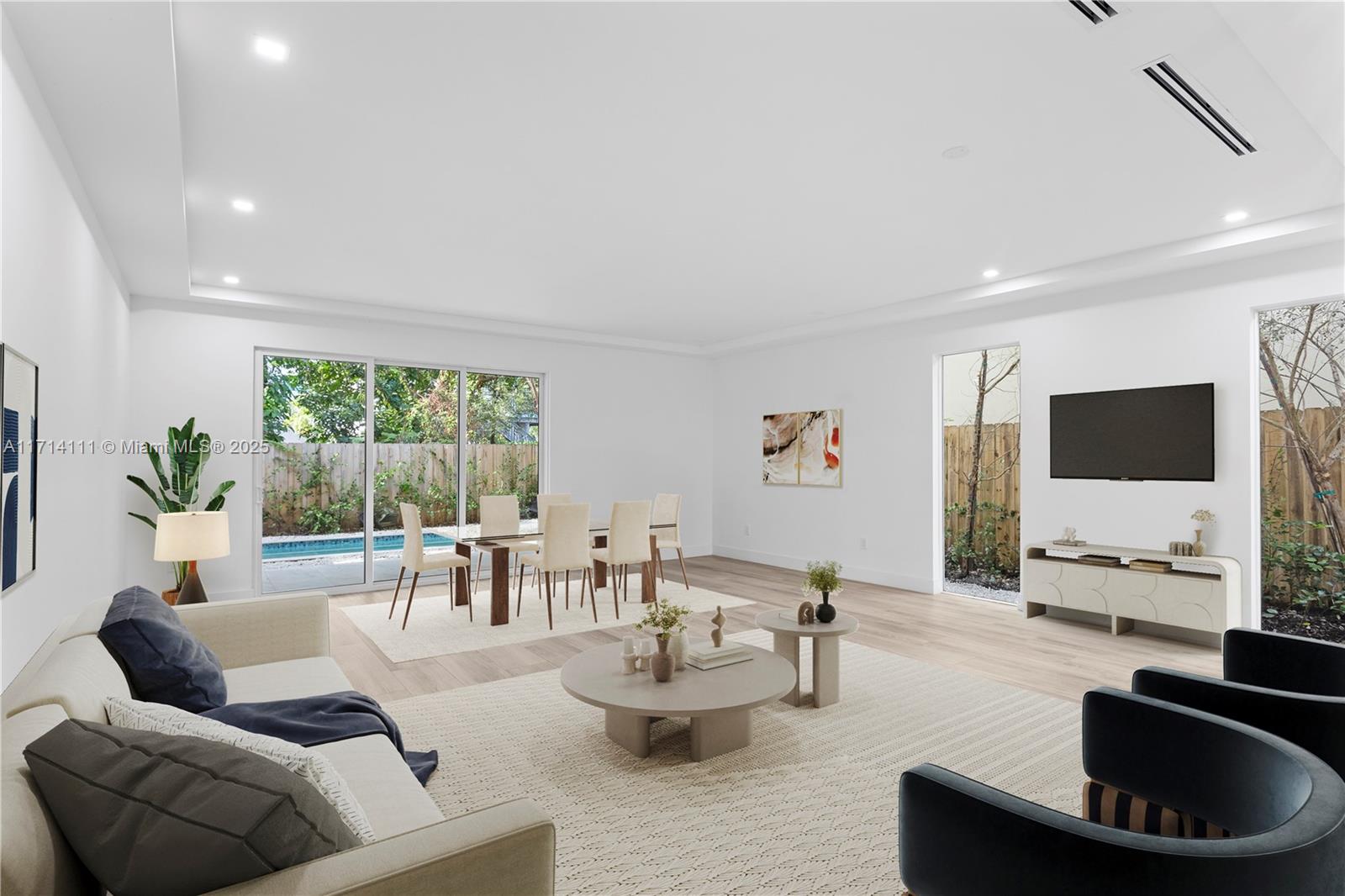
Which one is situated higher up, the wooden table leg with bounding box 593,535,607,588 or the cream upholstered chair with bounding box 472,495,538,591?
the cream upholstered chair with bounding box 472,495,538,591

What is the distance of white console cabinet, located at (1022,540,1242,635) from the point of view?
4.65 m

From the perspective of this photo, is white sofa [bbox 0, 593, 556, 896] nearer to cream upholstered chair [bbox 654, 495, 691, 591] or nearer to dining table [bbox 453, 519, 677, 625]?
dining table [bbox 453, 519, 677, 625]

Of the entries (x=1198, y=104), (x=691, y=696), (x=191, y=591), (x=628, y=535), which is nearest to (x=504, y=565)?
(x=628, y=535)

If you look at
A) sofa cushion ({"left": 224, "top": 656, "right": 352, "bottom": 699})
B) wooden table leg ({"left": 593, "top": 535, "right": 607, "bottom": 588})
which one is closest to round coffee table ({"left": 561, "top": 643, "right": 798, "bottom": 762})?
sofa cushion ({"left": 224, "top": 656, "right": 352, "bottom": 699})

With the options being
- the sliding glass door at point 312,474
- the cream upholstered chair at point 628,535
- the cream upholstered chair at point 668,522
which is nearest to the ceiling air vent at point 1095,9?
the cream upholstered chair at point 628,535

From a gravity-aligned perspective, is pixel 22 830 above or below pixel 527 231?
below

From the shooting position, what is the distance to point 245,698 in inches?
99.3

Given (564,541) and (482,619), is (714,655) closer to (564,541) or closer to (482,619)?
(564,541)

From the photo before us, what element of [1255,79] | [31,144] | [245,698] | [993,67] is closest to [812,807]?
[245,698]

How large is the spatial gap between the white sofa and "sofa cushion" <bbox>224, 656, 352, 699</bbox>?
0.05m

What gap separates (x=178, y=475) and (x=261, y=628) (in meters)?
3.47

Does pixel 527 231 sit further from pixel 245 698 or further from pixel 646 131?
pixel 245 698

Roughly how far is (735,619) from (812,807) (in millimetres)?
2856

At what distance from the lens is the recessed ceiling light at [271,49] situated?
2.41 metres
